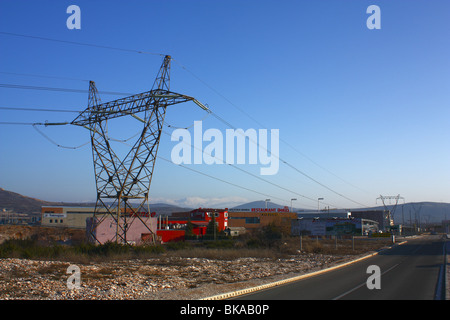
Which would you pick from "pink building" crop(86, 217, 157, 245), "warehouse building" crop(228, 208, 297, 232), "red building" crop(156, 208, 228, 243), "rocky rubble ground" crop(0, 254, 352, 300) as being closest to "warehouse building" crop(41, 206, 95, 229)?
"red building" crop(156, 208, 228, 243)

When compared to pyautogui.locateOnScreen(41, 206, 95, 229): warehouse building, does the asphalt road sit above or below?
above

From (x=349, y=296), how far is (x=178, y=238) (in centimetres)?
5960

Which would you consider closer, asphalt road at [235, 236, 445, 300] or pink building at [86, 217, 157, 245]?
asphalt road at [235, 236, 445, 300]

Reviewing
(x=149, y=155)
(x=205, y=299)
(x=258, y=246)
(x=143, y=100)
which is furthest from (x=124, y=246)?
(x=205, y=299)

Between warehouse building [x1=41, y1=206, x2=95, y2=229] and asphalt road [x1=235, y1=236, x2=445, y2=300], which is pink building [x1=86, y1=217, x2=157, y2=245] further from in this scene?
warehouse building [x1=41, y1=206, x2=95, y2=229]

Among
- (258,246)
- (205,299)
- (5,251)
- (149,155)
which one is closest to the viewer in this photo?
(205,299)

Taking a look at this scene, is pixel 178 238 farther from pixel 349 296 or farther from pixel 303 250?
pixel 349 296

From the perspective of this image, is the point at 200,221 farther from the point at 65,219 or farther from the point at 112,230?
the point at 112,230

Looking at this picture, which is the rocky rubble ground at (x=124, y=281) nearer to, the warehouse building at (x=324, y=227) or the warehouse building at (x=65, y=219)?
the warehouse building at (x=324, y=227)

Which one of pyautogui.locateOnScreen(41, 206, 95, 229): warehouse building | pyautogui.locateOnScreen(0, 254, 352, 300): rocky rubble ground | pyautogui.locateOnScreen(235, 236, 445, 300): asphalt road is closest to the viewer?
pyautogui.locateOnScreen(235, 236, 445, 300): asphalt road

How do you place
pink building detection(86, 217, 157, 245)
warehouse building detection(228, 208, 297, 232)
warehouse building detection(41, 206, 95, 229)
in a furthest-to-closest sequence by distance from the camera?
warehouse building detection(228, 208, 297, 232), warehouse building detection(41, 206, 95, 229), pink building detection(86, 217, 157, 245)

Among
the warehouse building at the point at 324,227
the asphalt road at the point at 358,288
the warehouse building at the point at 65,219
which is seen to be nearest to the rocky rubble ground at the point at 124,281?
the asphalt road at the point at 358,288

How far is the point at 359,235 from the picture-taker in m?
89.8

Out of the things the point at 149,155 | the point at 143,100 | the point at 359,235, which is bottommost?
the point at 359,235
